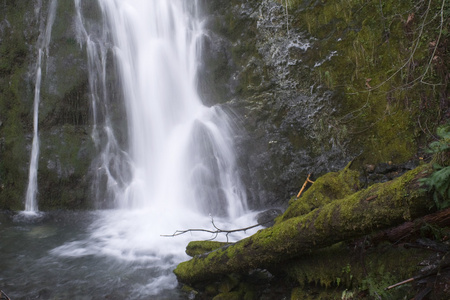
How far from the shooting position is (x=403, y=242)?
310 centimetres

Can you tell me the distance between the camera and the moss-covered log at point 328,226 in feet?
8.43

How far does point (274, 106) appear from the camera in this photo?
30.2 ft

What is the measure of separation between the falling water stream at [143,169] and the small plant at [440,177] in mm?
4615

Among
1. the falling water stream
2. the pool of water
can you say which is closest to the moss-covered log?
Answer: the pool of water

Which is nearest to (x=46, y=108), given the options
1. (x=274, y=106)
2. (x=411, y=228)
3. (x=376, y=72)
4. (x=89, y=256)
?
(x=89, y=256)

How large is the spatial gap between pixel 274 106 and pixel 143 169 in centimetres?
459

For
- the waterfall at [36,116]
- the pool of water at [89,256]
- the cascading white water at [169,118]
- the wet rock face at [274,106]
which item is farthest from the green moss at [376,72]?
the waterfall at [36,116]

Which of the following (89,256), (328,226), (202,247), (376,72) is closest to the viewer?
(328,226)

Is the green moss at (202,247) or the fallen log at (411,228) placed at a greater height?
the green moss at (202,247)

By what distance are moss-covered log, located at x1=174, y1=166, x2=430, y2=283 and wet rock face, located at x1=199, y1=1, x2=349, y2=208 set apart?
4.83 metres

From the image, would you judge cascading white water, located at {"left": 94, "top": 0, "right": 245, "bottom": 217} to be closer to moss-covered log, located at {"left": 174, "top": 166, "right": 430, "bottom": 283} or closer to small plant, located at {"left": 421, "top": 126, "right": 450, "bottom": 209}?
moss-covered log, located at {"left": 174, "top": 166, "right": 430, "bottom": 283}

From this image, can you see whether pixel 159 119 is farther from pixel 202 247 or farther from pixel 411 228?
pixel 411 228

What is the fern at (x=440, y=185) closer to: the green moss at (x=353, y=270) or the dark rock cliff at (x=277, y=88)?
the green moss at (x=353, y=270)

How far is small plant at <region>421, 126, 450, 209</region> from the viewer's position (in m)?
2.24
